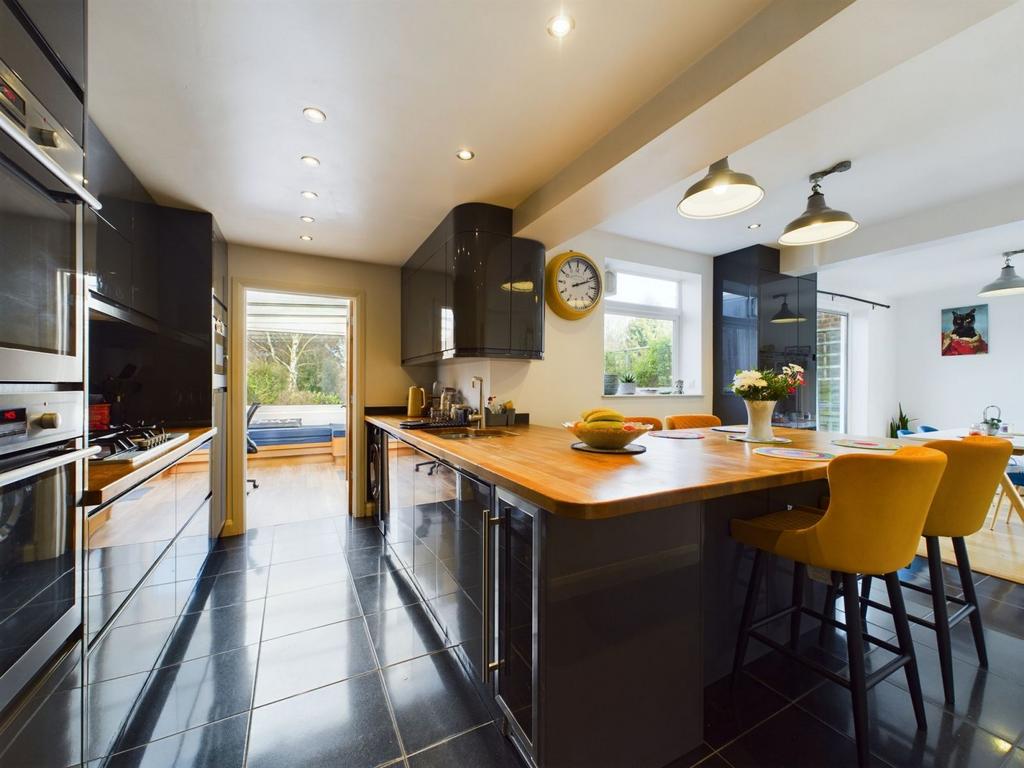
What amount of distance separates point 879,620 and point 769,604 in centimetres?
74

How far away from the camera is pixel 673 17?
1.26m

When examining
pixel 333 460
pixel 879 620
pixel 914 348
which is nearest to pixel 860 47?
pixel 879 620

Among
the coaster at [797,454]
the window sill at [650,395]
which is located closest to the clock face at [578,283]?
the window sill at [650,395]

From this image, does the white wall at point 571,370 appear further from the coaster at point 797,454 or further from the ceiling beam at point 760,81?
the coaster at point 797,454

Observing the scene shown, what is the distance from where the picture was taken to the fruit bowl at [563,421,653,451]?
165 centimetres

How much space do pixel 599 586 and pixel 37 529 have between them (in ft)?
4.54

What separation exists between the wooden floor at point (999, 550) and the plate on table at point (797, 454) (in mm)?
2077

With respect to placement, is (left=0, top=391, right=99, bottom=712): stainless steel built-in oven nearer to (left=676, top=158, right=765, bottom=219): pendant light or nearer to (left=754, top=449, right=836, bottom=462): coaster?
(left=754, top=449, right=836, bottom=462): coaster

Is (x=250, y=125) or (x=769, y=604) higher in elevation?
(x=250, y=125)

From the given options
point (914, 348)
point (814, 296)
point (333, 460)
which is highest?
point (814, 296)

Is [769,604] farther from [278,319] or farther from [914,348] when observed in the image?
[278,319]

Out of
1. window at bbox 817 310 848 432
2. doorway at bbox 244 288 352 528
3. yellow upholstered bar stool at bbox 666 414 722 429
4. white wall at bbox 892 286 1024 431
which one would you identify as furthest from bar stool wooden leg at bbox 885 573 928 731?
white wall at bbox 892 286 1024 431

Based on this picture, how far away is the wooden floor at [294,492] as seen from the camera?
152 inches

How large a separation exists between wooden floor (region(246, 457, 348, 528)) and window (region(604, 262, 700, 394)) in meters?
3.10
